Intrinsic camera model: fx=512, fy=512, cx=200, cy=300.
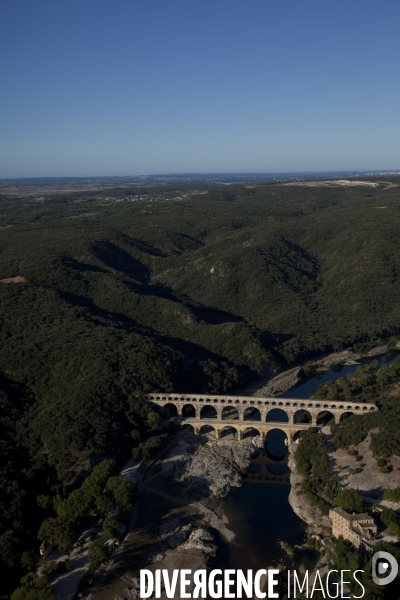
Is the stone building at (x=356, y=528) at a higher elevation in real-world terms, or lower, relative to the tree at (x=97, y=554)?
higher

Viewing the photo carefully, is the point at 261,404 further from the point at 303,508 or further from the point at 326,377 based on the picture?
the point at 326,377

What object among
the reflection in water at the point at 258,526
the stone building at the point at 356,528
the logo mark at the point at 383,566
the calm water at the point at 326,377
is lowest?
the calm water at the point at 326,377

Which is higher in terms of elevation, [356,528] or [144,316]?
[144,316]

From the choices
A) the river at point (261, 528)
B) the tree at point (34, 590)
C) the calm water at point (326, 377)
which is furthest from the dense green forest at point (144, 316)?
the river at point (261, 528)

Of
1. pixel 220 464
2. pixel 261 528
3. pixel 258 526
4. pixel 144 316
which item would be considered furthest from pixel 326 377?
pixel 261 528

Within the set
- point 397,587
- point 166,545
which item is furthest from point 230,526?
point 397,587

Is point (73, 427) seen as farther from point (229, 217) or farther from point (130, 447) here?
point (229, 217)

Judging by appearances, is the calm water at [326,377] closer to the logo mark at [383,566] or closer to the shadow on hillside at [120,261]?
the logo mark at [383,566]
